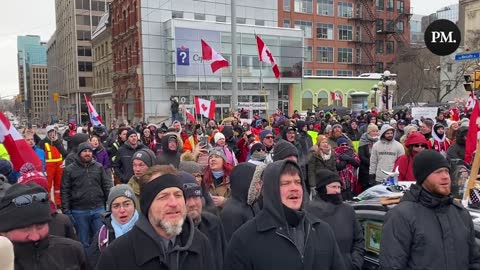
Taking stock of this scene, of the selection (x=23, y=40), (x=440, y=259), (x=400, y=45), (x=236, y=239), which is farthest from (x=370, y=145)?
(x=23, y=40)

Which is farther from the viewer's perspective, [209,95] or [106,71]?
[106,71]

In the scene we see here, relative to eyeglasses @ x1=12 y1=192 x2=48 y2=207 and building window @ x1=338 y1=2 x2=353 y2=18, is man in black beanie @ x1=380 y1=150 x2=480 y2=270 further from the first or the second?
building window @ x1=338 y1=2 x2=353 y2=18

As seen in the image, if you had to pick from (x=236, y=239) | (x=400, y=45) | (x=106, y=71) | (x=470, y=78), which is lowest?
(x=236, y=239)

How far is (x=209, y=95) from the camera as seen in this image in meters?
41.4

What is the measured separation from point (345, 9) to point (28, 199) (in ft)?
202

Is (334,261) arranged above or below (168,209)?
below

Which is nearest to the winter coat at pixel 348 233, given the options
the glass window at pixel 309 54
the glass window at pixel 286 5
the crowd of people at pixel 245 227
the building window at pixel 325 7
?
the crowd of people at pixel 245 227

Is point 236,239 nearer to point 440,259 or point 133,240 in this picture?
point 133,240

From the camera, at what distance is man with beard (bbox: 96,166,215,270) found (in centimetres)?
271

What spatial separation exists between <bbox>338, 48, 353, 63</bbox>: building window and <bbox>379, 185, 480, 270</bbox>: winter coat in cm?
5931

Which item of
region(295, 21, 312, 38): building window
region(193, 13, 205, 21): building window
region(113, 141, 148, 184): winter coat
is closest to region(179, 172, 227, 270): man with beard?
region(113, 141, 148, 184): winter coat

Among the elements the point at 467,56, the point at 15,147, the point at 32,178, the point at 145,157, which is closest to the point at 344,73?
the point at 467,56

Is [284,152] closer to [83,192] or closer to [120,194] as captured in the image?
[120,194]

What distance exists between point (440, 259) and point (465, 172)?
1776 mm
